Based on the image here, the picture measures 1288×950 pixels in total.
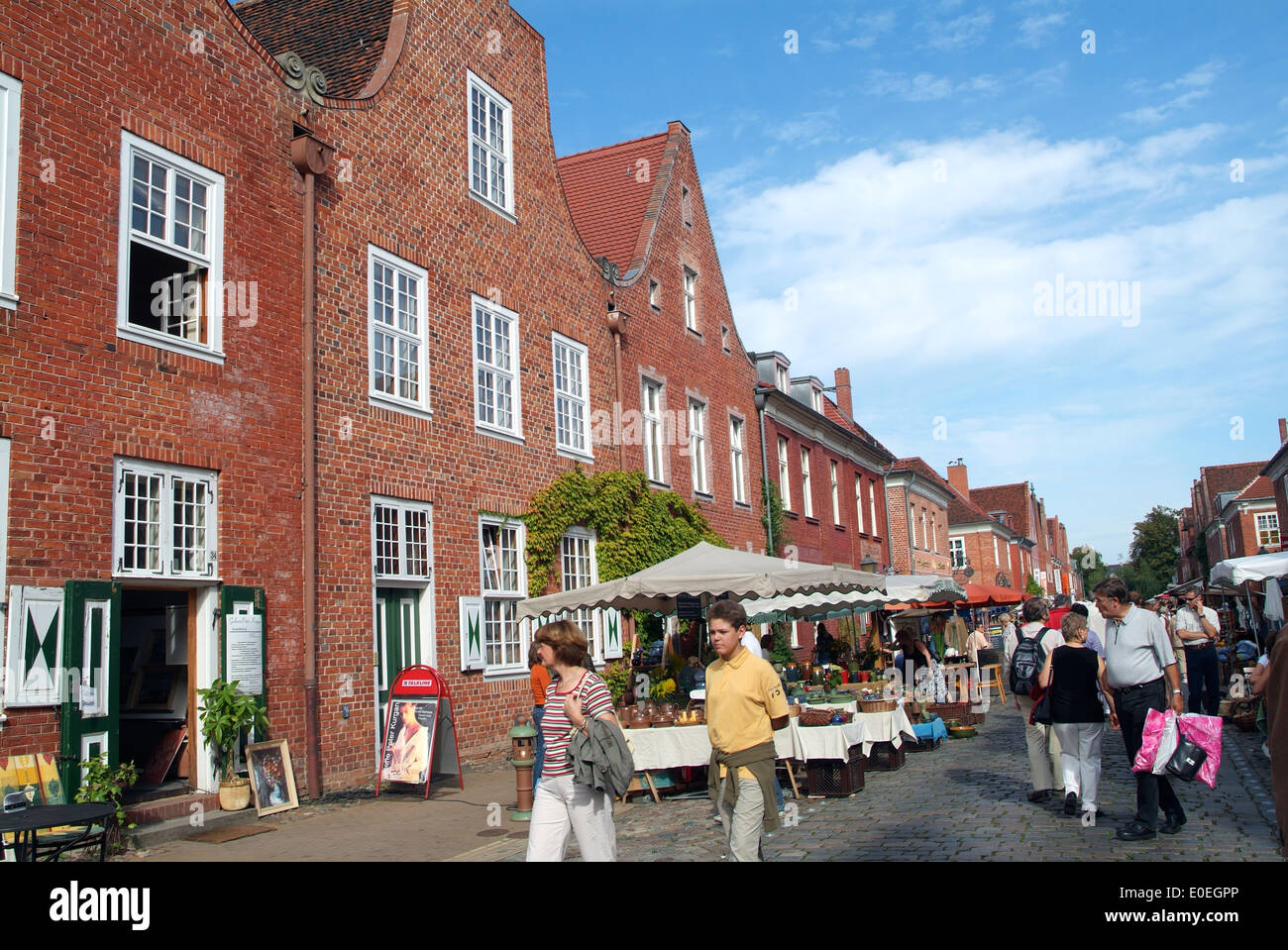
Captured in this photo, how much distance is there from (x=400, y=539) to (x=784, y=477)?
647 inches

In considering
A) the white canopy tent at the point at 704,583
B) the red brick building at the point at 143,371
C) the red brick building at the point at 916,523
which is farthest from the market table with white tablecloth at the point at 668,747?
the red brick building at the point at 916,523

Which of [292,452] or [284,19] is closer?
[292,452]

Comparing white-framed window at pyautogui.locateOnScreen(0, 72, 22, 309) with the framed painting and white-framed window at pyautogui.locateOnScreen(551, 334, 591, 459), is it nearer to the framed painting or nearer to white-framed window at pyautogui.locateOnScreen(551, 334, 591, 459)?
the framed painting

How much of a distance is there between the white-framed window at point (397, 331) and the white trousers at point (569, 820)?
25.9 feet

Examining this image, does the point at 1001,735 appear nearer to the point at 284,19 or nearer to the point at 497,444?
the point at 497,444

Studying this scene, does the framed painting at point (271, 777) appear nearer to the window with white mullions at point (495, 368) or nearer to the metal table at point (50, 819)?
the metal table at point (50, 819)

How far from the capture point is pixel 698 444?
22906mm

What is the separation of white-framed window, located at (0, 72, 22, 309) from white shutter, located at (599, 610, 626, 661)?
10.7m

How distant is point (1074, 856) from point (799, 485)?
22.1m

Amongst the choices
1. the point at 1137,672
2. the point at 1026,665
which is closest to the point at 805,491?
the point at 1026,665

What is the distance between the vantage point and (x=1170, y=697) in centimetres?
789

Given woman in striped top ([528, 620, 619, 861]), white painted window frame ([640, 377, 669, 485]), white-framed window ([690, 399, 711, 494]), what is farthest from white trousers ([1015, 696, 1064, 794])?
white-framed window ([690, 399, 711, 494])

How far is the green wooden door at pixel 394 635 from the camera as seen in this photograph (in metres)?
12.5
